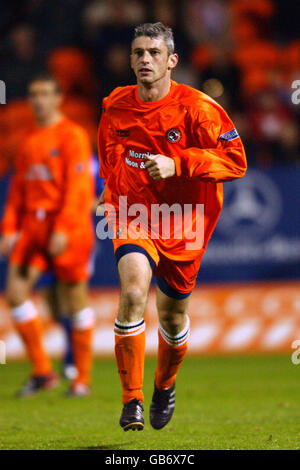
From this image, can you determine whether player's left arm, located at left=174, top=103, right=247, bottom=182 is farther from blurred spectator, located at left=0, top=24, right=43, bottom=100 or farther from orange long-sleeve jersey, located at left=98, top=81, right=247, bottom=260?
blurred spectator, located at left=0, top=24, right=43, bottom=100

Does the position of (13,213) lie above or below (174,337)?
above

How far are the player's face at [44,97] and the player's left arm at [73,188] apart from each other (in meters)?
0.33

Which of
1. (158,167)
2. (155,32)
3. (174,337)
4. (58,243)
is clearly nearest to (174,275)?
(174,337)

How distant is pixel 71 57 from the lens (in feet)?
39.7

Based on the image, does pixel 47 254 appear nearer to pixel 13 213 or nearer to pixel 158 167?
pixel 13 213

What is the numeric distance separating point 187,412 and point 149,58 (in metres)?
2.71

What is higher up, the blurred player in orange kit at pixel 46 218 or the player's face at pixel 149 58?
the player's face at pixel 149 58

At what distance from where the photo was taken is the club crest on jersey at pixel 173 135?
16.5 feet

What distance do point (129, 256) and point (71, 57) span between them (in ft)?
25.5

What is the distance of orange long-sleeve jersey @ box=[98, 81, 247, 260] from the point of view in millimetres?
4895

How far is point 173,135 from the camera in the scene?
505cm

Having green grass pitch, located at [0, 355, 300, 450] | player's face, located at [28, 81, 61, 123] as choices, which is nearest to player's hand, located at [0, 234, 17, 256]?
player's face, located at [28, 81, 61, 123]

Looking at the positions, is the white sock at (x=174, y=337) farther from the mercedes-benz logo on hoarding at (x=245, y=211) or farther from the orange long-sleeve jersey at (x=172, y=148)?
the mercedes-benz logo on hoarding at (x=245, y=211)

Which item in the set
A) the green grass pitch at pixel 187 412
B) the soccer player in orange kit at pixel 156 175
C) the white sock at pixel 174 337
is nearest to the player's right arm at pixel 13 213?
the green grass pitch at pixel 187 412
